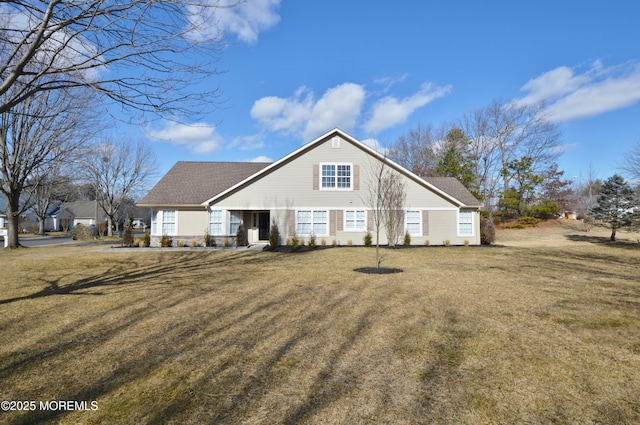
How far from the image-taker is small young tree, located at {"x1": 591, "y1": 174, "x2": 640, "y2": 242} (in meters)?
24.5

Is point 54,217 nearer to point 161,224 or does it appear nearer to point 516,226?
point 161,224

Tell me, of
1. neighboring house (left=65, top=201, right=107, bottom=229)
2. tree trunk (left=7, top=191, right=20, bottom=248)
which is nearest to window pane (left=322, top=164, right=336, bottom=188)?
tree trunk (left=7, top=191, right=20, bottom=248)

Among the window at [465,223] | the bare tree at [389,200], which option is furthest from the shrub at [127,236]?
the window at [465,223]

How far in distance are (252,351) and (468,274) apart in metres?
8.13

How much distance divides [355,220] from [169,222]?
11.4 m

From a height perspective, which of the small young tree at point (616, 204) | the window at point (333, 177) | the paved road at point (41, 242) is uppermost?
the window at point (333, 177)

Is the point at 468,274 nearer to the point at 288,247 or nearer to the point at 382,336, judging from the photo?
the point at 382,336

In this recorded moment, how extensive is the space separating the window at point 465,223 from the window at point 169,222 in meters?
17.9

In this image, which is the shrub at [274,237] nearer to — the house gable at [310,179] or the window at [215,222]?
the house gable at [310,179]

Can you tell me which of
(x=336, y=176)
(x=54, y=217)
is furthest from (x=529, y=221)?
(x=54, y=217)

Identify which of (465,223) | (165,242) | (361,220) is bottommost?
(165,242)

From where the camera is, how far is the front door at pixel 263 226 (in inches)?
906

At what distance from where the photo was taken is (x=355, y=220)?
20891 millimetres

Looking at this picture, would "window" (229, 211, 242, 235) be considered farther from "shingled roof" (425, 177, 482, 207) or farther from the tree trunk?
"shingled roof" (425, 177, 482, 207)
